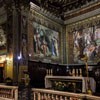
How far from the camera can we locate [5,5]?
1360 centimetres

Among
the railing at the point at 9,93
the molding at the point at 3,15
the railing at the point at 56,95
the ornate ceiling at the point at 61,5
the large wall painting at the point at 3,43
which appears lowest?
the railing at the point at 9,93

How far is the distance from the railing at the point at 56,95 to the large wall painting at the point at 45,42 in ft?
26.3

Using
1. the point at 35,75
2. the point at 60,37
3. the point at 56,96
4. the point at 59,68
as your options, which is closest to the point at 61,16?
the point at 60,37

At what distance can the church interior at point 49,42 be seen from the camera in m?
12.4

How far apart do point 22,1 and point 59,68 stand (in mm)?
6186

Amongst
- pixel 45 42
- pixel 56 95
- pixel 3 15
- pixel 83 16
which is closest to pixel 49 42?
pixel 45 42

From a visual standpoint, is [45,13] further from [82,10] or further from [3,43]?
[3,43]

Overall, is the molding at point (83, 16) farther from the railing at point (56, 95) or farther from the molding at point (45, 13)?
the railing at point (56, 95)

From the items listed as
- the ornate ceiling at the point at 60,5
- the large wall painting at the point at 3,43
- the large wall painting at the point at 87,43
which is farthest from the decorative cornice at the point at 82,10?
the large wall painting at the point at 3,43

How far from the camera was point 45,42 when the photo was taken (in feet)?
48.5

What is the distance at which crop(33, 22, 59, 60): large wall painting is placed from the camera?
1394 centimetres

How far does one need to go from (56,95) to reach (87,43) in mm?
10215

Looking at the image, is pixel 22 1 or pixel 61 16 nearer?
pixel 22 1

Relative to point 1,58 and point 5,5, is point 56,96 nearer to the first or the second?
point 1,58
